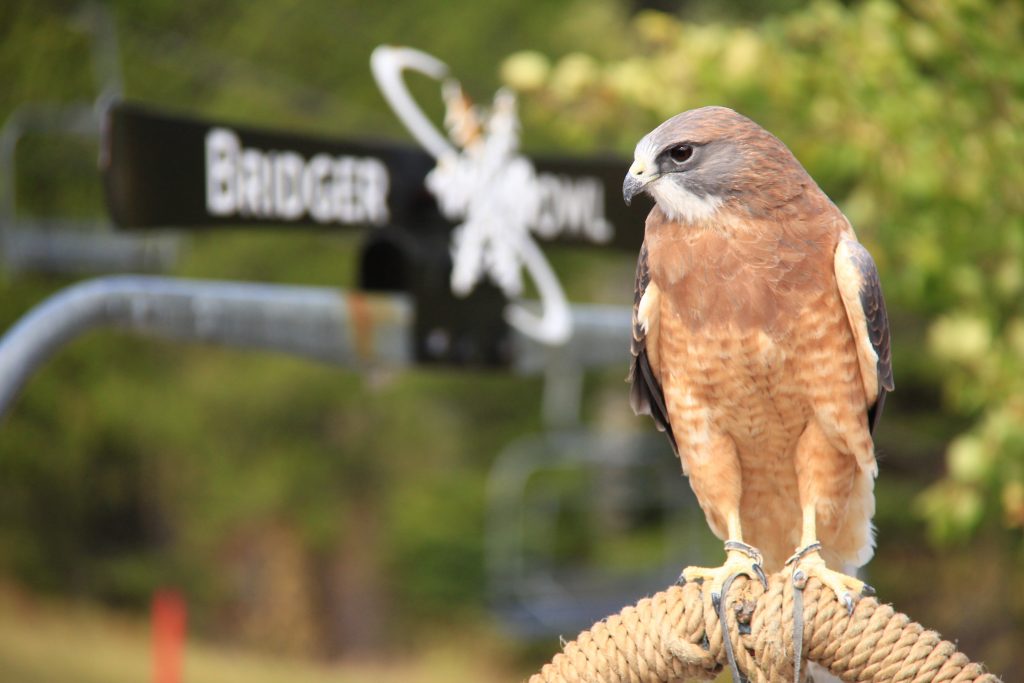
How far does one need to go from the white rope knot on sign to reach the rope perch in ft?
5.81

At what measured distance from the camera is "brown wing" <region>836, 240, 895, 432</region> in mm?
1636

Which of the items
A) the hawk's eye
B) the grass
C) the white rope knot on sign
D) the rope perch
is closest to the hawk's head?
the hawk's eye

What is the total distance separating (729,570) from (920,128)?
2495 mm

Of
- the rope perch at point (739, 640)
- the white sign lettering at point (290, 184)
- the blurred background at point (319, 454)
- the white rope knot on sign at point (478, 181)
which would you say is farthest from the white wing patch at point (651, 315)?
the blurred background at point (319, 454)

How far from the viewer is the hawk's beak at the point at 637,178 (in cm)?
164

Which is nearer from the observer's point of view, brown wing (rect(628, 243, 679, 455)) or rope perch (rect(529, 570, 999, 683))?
rope perch (rect(529, 570, 999, 683))

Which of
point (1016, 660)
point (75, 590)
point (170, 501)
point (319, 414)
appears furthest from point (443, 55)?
point (1016, 660)

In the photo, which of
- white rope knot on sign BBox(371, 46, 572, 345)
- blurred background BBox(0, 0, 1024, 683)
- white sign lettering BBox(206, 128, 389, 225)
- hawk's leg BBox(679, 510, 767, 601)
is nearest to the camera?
hawk's leg BBox(679, 510, 767, 601)

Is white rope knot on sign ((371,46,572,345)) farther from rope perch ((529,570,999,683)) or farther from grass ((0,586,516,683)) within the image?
grass ((0,586,516,683))

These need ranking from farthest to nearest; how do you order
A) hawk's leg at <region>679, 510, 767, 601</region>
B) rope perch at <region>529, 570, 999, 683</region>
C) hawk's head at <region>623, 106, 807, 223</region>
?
hawk's head at <region>623, 106, 807, 223</region> < hawk's leg at <region>679, 510, 767, 601</region> < rope perch at <region>529, 570, 999, 683</region>

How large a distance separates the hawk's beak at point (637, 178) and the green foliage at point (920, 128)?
159cm

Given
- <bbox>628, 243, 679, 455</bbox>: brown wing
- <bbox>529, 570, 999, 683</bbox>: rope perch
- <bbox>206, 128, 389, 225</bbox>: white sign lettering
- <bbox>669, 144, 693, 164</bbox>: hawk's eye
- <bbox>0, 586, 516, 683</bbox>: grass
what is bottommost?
<bbox>0, 586, 516, 683</bbox>: grass

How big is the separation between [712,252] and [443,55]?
5411 mm

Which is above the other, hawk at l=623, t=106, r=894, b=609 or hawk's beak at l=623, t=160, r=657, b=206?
hawk's beak at l=623, t=160, r=657, b=206
